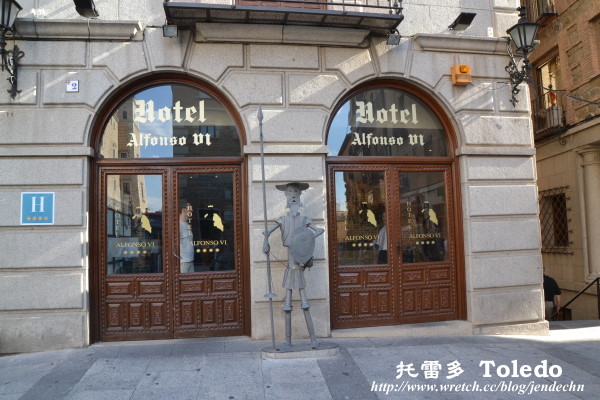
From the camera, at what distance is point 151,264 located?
7.38 meters

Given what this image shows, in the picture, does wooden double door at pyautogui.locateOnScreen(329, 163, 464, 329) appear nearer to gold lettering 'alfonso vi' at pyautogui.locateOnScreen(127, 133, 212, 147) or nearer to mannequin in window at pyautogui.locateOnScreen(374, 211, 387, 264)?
mannequin in window at pyautogui.locateOnScreen(374, 211, 387, 264)

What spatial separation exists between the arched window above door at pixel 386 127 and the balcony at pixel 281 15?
1.20 meters

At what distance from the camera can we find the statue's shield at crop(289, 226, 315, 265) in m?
6.28

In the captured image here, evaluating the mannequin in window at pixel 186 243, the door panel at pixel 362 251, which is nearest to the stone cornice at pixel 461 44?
the door panel at pixel 362 251

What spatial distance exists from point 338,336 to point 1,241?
540 cm

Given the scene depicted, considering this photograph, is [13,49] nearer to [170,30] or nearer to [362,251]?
[170,30]

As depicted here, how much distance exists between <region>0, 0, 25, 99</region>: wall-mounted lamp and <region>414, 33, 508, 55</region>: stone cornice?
250 inches

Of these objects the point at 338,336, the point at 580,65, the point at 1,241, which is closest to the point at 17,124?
the point at 1,241

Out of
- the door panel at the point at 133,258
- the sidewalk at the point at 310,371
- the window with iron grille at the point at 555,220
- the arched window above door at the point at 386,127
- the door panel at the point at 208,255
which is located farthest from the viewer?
the window with iron grille at the point at 555,220

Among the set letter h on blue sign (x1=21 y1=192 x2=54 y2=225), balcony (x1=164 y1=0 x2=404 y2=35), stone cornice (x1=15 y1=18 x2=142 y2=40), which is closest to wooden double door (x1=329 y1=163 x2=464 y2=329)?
balcony (x1=164 y1=0 x2=404 y2=35)

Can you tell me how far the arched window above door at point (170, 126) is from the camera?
7.51 metres

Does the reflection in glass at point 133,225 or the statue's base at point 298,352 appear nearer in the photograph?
the statue's base at point 298,352

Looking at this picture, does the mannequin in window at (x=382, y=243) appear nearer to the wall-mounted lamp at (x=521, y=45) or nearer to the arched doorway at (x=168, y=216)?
the arched doorway at (x=168, y=216)

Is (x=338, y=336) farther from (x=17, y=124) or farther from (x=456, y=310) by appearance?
(x=17, y=124)
